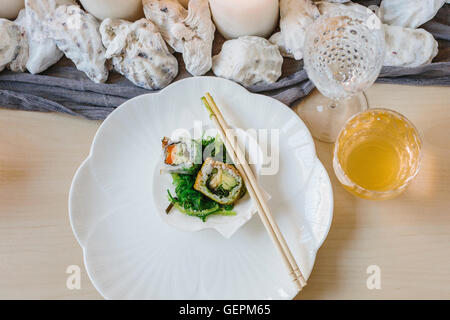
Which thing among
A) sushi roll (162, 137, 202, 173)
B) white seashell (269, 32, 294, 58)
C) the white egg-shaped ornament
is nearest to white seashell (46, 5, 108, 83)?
the white egg-shaped ornament

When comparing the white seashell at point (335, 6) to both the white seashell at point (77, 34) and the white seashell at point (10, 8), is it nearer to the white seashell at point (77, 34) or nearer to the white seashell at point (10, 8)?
the white seashell at point (77, 34)

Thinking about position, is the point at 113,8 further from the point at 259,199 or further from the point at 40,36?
the point at 259,199

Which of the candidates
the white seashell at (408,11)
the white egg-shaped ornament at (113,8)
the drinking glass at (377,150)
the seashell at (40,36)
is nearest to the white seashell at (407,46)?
the white seashell at (408,11)

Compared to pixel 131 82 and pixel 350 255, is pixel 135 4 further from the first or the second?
pixel 350 255

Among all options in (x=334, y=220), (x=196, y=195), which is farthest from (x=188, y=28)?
(x=334, y=220)

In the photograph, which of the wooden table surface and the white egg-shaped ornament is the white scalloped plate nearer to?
the wooden table surface

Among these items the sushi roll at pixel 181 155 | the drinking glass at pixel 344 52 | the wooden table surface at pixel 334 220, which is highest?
the drinking glass at pixel 344 52
